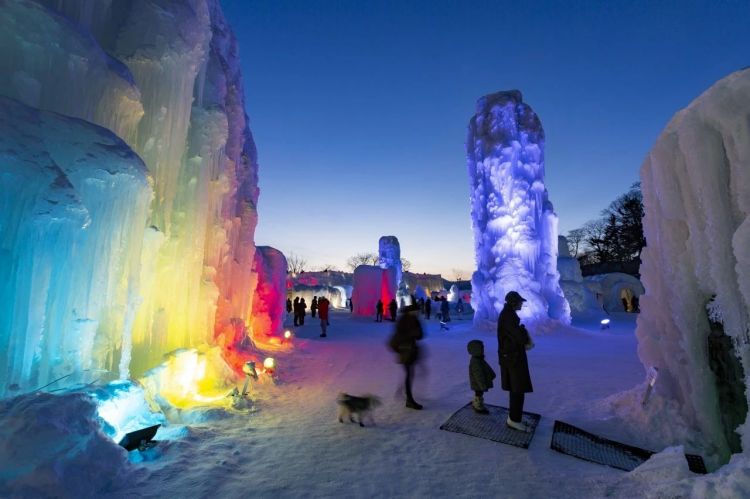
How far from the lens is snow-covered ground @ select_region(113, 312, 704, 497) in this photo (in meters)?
3.37

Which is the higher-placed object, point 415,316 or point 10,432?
point 415,316

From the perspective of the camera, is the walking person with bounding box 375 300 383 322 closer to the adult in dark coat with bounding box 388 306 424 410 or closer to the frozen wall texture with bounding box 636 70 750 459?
the adult in dark coat with bounding box 388 306 424 410

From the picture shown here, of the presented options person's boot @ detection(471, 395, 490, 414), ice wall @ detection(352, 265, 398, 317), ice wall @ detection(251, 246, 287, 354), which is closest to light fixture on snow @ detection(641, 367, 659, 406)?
person's boot @ detection(471, 395, 490, 414)

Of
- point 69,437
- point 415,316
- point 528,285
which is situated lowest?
point 69,437

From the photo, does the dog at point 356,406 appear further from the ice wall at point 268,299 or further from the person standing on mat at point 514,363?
the ice wall at point 268,299

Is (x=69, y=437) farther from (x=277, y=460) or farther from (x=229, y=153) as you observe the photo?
(x=229, y=153)

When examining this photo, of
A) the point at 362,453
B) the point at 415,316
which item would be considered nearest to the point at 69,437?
the point at 362,453

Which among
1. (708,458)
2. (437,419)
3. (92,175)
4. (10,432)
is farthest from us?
(437,419)

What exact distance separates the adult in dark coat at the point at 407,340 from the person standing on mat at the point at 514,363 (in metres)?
1.63

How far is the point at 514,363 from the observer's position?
182 inches

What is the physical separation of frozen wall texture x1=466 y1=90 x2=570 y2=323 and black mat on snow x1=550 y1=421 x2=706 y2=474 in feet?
41.1

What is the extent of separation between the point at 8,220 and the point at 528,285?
16739 millimetres

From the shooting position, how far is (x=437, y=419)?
5199 millimetres

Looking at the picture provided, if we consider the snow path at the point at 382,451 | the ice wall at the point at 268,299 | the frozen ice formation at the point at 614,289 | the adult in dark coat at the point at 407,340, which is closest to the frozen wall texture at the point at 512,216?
the snow path at the point at 382,451
